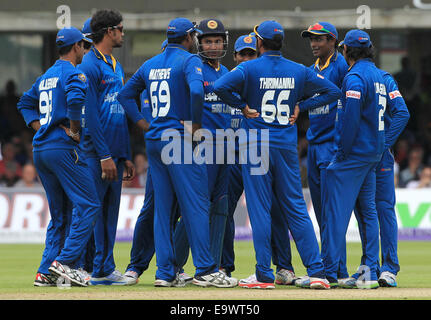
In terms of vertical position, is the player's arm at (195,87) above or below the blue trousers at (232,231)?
above

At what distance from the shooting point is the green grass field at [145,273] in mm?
7879

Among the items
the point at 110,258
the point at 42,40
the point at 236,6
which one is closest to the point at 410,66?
the point at 236,6

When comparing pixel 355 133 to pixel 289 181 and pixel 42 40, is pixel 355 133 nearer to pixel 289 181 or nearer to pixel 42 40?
pixel 289 181

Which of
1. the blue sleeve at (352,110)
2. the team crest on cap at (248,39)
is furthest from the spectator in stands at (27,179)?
the blue sleeve at (352,110)

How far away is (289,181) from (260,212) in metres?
0.39

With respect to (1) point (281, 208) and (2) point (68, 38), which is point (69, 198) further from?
(1) point (281, 208)

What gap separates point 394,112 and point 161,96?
2.32 meters

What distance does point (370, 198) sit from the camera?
8.52 m

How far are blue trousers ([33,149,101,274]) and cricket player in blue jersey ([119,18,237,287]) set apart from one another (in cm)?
63

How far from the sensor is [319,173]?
888cm

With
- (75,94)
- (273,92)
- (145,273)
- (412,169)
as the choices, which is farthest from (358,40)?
(412,169)

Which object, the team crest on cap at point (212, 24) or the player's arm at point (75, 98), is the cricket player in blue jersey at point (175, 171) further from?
the player's arm at point (75, 98)

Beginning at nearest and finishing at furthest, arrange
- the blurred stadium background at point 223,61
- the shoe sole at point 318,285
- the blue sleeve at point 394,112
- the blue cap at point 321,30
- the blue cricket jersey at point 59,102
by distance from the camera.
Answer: the shoe sole at point 318,285 < the blue cricket jersey at point 59,102 < the blue sleeve at point 394,112 < the blue cap at point 321,30 < the blurred stadium background at point 223,61

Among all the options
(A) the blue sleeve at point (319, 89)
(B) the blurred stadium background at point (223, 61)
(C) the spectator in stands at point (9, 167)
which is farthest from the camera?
(C) the spectator in stands at point (9, 167)
